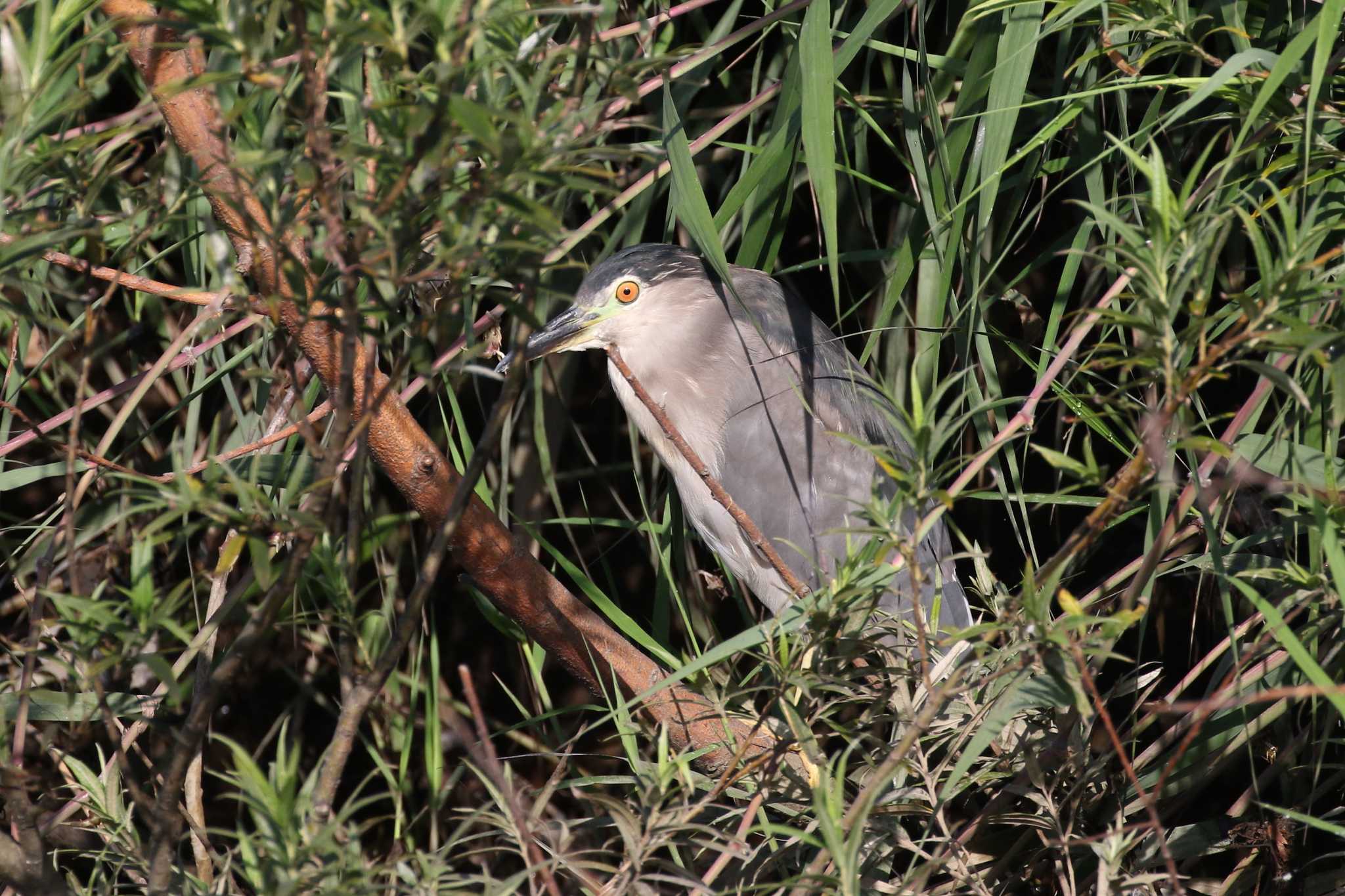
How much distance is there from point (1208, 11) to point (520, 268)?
3.72ft

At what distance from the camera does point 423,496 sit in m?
1.42

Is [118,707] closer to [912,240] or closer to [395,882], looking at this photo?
[395,882]

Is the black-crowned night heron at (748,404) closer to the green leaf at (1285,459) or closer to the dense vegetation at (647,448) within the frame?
the dense vegetation at (647,448)

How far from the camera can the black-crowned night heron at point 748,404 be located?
7.13 ft

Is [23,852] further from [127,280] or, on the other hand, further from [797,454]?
[797,454]

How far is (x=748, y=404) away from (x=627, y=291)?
36 cm

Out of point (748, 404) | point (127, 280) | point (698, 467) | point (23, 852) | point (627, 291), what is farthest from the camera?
point (748, 404)

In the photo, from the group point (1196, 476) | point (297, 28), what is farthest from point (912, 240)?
point (297, 28)

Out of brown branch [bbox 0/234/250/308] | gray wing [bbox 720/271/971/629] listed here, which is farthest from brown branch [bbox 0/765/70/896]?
gray wing [bbox 720/271/971/629]

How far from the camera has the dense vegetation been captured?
82cm

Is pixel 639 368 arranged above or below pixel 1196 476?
below

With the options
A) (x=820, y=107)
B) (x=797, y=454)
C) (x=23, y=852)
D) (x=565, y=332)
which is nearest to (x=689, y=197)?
(x=820, y=107)

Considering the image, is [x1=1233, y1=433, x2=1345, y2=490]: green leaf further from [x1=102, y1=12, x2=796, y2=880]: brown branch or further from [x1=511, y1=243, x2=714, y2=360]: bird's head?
[x1=511, y1=243, x2=714, y2=360]: bird's head

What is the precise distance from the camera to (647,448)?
228 centimetres
